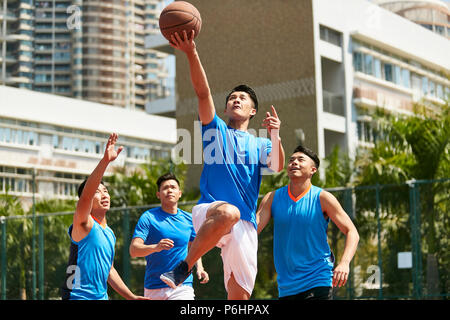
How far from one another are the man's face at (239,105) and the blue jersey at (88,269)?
5.87ft

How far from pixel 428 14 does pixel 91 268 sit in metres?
56.7

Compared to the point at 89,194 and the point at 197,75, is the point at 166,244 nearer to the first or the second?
the point at 89,194

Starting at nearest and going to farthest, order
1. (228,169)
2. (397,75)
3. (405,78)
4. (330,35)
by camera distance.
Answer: (228,169), (330,35), (397,75), (405,78)

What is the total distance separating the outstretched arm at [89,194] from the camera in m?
6.63

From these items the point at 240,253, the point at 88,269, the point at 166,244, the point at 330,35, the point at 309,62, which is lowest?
the point at 88,269

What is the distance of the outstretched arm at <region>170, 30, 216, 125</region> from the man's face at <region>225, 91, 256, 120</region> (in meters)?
0.32

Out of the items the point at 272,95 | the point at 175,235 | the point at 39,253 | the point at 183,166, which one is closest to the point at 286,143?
the point at 272,95

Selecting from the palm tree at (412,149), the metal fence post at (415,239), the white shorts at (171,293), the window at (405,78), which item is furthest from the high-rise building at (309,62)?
the white shorts at (171,293)

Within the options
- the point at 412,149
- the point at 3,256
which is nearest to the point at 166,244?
the point at 412,149

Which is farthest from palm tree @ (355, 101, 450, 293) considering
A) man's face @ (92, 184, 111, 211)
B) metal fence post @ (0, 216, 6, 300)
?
man's face @ (92, 184, 111, 211)

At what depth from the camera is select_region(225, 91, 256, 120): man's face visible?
6.95 m

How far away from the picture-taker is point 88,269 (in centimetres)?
739

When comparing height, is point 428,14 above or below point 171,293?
above

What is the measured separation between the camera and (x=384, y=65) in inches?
1652
